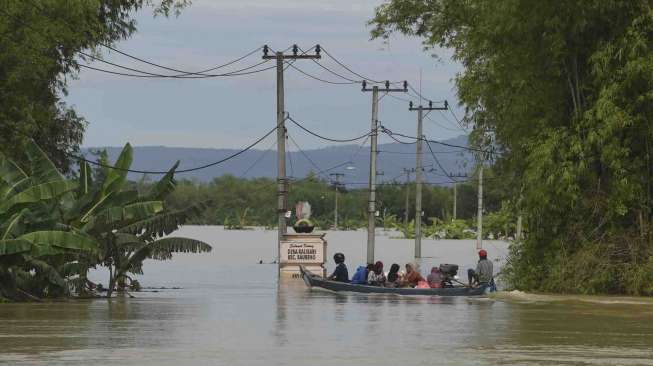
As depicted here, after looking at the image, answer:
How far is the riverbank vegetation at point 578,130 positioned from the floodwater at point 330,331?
1.34 metres

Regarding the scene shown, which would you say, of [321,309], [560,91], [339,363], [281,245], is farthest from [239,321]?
[281,245]

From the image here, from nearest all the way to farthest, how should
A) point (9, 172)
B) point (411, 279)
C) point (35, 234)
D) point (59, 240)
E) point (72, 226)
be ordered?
point (35, 234), point (59, 240), point (9, 172), point (72, 226), point (411, 279)

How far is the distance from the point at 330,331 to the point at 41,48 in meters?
14.2

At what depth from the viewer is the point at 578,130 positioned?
35.2 metres

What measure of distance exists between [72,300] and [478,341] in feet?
49.7

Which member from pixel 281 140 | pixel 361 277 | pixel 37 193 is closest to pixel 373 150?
pixel 281 140

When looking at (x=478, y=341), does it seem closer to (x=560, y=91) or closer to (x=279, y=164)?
(x=560, y=91)

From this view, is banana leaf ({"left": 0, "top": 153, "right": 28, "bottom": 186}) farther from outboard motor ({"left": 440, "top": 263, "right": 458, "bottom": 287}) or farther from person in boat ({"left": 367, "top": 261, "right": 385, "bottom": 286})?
outboard motor ({"left": 440, "top": 263, "right": 458, "bottom": 287})

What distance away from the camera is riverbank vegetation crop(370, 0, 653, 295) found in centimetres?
3403

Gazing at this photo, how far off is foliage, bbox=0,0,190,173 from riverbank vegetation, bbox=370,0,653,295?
9.09 meters

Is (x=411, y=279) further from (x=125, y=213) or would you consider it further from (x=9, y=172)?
(x=9, y=172)

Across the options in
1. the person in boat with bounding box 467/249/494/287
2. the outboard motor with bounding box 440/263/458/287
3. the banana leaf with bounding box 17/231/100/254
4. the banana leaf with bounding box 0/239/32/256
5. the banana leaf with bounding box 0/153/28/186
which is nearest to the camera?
the banana leaf with bounding box 0/239/32/256

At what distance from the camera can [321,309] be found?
3241cm

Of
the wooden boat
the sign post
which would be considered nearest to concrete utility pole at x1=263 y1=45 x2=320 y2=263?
the sign post
